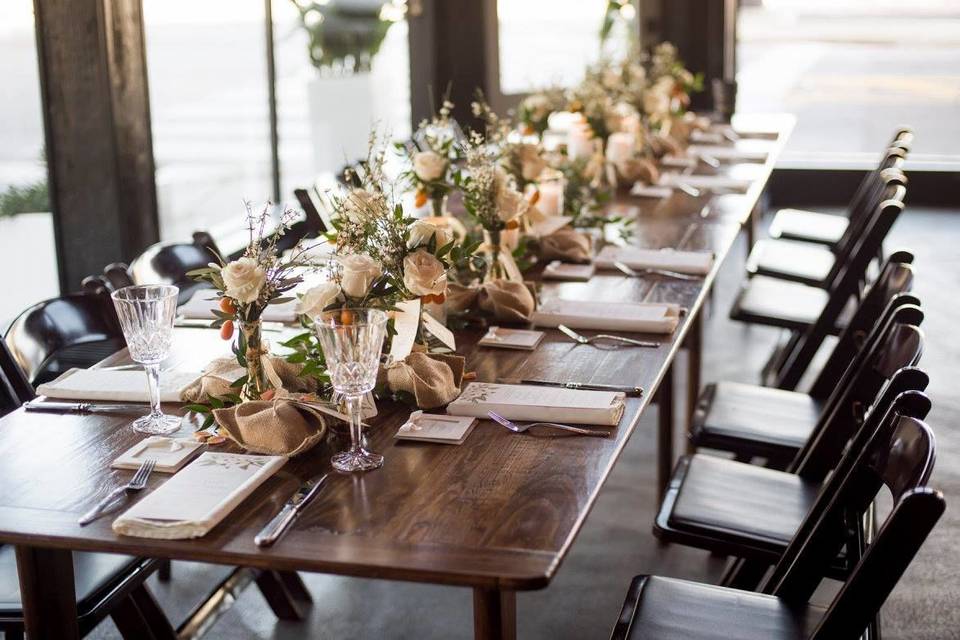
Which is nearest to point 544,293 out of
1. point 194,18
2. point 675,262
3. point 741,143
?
point 675,262

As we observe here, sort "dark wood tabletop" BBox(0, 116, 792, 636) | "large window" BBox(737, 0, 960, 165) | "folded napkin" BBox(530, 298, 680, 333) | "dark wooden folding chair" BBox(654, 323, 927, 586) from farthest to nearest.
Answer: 1. "large window" BBox(737, 0, 960, 165)
2. "folded napkin" BBox(530, 298, 680, 333)
3. "dark wooden folding chair" BBox(654, 323, 927, 586)
4. "dark wood tabletop" BBox(0, 116, 792, 636)

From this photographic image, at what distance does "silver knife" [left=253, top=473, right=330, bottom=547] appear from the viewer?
169 centimetres

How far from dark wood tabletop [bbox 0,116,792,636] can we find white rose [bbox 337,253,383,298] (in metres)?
0.26

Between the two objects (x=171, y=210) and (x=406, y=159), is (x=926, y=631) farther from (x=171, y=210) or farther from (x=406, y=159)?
(x=171, y=210)

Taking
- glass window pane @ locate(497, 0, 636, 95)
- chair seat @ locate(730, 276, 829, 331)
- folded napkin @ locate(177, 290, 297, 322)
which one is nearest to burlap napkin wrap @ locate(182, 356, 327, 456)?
folded napkin @ locate(177, 290, 297, 322)

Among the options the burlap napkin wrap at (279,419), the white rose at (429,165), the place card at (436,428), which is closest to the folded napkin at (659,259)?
the white rose at (429,165)

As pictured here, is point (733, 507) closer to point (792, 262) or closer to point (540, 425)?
point (540, 425)

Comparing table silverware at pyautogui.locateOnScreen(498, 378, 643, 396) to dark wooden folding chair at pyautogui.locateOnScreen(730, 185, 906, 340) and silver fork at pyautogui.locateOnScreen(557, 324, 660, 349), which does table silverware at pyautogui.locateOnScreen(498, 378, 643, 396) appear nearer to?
silver fork at pyautogui.locateOnScreen(557, 324, 660, 349)

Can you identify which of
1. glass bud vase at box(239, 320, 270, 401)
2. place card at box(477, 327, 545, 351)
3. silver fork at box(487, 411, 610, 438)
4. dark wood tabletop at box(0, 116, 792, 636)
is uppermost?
glass bud vase at box(239, 320, 270, 401)

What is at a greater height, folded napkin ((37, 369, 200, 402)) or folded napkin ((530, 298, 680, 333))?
folded napkin ((530, 298, 680, 333))

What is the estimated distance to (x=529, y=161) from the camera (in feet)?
11.3

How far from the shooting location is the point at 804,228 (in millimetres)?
5602

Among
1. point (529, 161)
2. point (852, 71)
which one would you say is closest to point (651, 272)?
point (529, 161)

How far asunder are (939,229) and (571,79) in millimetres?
2788
